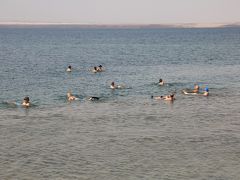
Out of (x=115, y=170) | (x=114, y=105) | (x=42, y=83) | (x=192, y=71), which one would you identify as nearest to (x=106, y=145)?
(x=115, y=170)

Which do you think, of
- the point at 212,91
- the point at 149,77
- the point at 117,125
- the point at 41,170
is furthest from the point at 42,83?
the point at 41,170

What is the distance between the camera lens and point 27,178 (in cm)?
3350

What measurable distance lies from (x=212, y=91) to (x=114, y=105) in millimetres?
16333

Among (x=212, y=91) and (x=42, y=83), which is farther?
(x=42, y=83)

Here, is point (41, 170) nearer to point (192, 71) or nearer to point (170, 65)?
point (192, 71)

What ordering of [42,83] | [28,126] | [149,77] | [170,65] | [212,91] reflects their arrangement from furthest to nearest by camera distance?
[170,65] → [149,77] → [42,83] → [212,91] → [28,126]

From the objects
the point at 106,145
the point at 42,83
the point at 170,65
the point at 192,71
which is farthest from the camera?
the point at 170,65

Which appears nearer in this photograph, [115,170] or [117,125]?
[115,170]

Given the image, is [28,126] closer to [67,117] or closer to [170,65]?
[67,117]

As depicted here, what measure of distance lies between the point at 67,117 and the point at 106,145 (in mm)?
11360

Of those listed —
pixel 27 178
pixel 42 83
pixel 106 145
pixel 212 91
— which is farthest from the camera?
pixel 42 83

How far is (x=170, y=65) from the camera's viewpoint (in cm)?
10631

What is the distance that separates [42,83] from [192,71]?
30.1m

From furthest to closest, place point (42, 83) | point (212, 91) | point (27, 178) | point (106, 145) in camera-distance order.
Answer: point (42, 83), point (212, 91), point (106, 145), point (27, 178)
